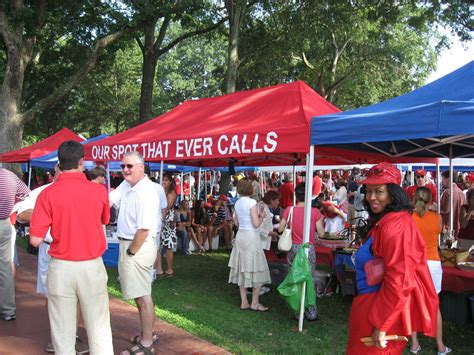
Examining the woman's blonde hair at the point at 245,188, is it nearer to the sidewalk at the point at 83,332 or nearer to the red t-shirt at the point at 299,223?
the red t-shirt at the point at 299,223

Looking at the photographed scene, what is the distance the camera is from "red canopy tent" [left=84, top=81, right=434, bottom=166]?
560 centimetres

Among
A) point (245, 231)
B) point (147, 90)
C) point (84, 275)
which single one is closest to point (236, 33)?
point (147, 90)

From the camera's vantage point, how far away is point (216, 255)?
11.0 metres

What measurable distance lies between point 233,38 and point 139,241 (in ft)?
45.8

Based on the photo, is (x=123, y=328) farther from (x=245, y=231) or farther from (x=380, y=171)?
(x=380, y=171)

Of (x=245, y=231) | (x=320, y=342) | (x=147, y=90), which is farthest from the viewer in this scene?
(x=147, y=90)

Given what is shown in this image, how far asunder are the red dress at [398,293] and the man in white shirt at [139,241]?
2.18 m

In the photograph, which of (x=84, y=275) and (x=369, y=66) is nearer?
(x=84, y=275)

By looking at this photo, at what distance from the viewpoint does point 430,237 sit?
4805mm

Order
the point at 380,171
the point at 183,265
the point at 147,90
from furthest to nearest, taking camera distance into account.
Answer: the point at 147,90, the point at 183,265, the point at 380,171

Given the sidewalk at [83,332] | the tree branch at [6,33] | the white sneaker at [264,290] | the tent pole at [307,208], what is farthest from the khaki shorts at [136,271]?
the tree branch at [6,33]

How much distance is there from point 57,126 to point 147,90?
14.2 m

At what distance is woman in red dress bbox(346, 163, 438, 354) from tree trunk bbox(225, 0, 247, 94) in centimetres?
1401

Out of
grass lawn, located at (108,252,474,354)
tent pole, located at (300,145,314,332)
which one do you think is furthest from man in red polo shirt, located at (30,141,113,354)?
tent pole, located at (300,145,314,332)
